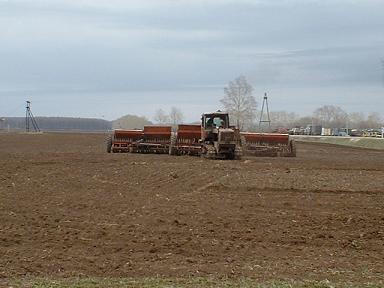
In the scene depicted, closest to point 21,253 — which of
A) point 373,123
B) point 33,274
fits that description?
point 33,274

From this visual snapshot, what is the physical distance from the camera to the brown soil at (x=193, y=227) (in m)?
8.75

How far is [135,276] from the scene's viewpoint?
8.14 metres

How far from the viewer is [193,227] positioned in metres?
11.5

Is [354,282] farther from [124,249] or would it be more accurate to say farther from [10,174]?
[10,174]

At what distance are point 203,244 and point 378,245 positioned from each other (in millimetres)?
2974

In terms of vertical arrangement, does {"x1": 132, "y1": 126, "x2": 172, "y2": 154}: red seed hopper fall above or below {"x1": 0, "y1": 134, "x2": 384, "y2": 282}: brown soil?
above

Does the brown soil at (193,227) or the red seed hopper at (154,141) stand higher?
the red seed hopper at (154,141)

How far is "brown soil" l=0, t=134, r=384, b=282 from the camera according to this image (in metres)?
8.75

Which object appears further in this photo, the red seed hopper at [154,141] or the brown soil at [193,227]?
the red seed hopper at [154,141]

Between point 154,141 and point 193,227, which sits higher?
point 154,141

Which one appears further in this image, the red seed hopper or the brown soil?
the red seed hopper

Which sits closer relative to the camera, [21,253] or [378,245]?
[21,253]

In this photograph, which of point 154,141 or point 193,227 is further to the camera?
point 154,141

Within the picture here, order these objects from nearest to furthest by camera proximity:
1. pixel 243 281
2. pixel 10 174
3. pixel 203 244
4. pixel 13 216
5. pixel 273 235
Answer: pixel 243 281 → pixel 203 244 → pixel 273 235 → pixel 13 216 → pixel 10 174
